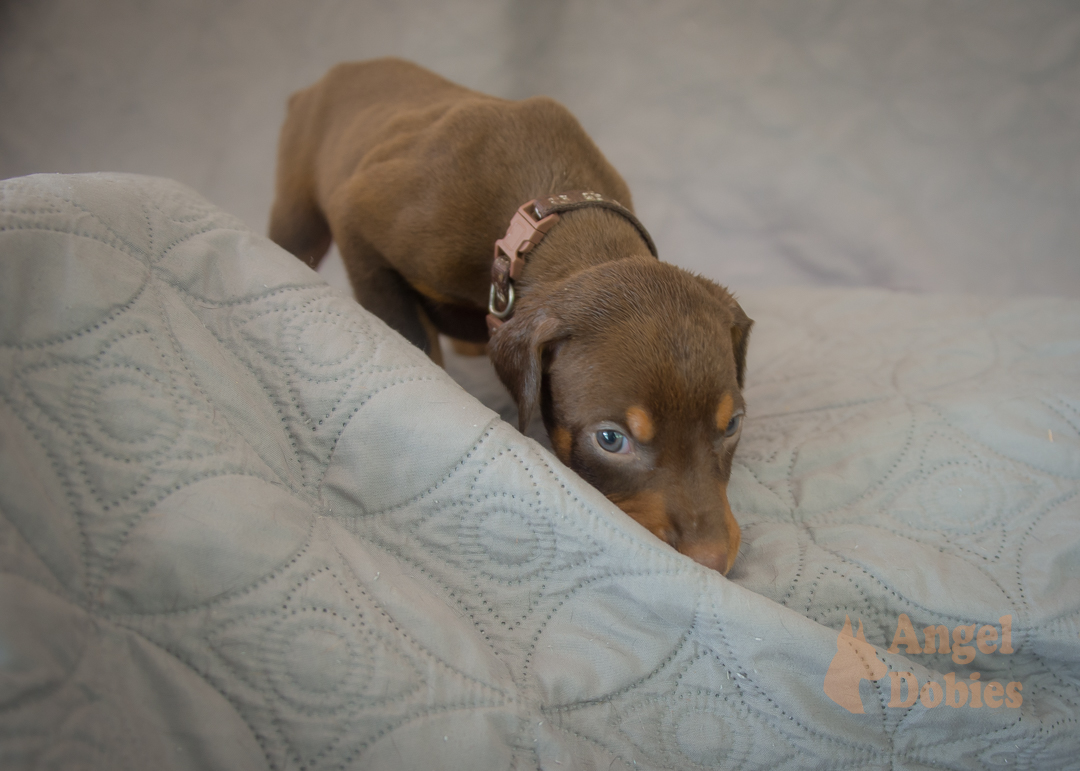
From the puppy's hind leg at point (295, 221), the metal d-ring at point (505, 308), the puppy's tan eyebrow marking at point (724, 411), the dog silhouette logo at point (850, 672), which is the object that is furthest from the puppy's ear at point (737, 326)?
the puppy's hind leg at point (295, 221)

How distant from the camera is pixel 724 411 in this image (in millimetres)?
1521

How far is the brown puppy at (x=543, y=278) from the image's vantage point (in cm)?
148

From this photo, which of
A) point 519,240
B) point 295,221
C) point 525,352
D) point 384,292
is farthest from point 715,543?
point 295,221

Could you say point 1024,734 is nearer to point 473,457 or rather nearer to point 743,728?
point 743,728

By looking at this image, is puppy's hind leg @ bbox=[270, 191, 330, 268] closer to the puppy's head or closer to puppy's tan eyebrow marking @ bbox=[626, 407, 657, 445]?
the puppy's head

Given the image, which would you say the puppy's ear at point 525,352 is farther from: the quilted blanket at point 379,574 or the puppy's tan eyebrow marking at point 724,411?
the puppy's tan eyebrow marking at point 724,411

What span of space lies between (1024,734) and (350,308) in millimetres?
1518

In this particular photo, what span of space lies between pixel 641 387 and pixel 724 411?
0.69ft

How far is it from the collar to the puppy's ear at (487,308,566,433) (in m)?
0.14

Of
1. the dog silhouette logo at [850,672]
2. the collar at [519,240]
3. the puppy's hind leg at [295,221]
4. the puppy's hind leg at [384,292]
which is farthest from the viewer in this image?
the puppy's hind leg at [295,221]

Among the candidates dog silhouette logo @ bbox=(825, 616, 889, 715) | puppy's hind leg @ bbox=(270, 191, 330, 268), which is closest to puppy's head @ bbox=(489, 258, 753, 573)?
dog silhouette logo @ bbox=(825, 616, 889, 715)

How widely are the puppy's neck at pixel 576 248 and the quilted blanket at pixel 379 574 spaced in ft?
1.66

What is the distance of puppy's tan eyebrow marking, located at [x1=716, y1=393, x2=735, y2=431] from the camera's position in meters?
1.51

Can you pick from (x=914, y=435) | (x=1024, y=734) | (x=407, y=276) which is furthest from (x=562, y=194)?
(x=1024, y=734)
